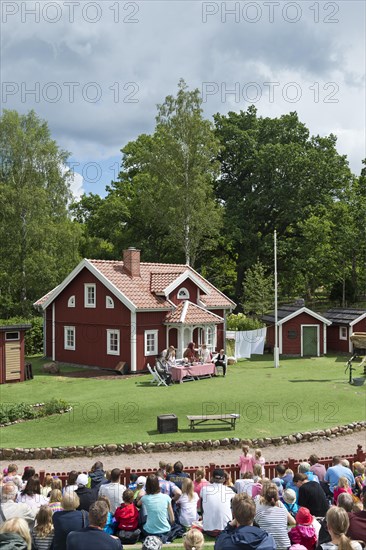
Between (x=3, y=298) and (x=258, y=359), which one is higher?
(x=3, y=298)

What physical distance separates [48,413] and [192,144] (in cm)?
3142

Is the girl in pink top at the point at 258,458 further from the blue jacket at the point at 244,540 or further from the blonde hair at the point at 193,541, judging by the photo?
the blue jacket at the point at 244,540

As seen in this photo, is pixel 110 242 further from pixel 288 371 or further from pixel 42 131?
pixel 288 371

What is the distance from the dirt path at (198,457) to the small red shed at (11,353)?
1144cm

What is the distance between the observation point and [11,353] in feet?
91.7

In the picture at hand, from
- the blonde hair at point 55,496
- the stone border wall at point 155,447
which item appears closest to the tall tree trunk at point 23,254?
the stone border wall at point 155,447

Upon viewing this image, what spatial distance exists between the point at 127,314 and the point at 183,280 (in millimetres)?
4392

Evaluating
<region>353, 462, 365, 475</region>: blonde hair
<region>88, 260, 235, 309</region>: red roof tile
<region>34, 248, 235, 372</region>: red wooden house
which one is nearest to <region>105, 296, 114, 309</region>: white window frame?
<region>34, 248, 235, 372</region>: red wooden house

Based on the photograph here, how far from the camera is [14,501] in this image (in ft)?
32.2

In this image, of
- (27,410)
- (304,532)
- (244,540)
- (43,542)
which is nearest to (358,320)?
(27,410)

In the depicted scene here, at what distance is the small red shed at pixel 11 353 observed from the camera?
90.2 ft

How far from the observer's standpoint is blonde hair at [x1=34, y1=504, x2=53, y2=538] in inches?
323

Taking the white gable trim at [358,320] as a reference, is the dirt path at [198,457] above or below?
below

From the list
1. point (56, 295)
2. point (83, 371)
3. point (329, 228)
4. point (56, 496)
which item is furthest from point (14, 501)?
point (329, 228)
